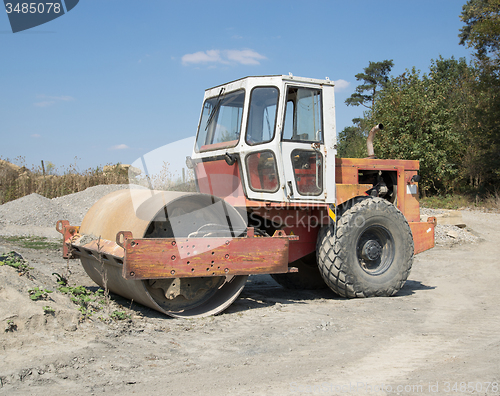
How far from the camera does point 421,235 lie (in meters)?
6.92

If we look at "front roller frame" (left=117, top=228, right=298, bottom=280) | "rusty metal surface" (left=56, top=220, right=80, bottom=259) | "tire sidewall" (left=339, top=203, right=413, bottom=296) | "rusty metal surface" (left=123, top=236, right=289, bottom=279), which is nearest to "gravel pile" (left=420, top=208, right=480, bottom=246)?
"tire sidewall" (left=339, top=203, right=413, bottom=296)

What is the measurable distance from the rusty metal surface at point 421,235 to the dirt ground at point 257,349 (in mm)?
1226

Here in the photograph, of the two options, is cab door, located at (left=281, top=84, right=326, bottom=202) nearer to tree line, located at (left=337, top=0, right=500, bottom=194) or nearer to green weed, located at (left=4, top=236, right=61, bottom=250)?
green weed, located at (left=4, top=236, right=61, bottom=250)

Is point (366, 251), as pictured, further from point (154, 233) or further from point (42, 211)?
point (42, 211)

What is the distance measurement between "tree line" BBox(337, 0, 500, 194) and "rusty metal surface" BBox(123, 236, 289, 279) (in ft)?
56.8

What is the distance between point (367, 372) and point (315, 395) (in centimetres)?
66

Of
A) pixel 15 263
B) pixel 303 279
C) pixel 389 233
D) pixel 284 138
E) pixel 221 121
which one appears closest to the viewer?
pixel 15 263

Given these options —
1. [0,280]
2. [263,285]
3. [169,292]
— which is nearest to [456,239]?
[263,285]

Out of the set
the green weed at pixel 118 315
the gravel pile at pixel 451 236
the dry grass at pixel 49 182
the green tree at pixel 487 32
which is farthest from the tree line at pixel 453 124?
the green weed at pixel 118 315

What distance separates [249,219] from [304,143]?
128 cm

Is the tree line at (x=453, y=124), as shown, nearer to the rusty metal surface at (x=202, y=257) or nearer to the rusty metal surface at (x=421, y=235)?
the rusty metal surface at (x=421, y=235)

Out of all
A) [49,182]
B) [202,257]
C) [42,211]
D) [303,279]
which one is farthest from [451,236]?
[49,182]

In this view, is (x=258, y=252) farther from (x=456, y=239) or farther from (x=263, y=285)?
(x=456, y=239)

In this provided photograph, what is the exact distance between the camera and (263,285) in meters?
7.45
